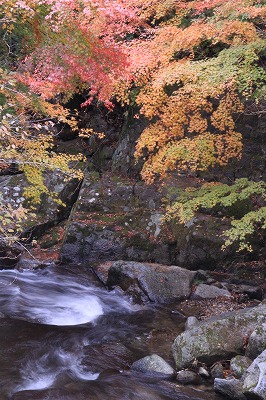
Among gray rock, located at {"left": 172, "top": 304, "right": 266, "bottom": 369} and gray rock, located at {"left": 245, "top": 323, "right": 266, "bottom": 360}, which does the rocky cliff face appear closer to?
gray rock, located at {"left": 172, "top": 304, "right": 266, "bottom": 369}

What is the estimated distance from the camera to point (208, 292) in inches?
351

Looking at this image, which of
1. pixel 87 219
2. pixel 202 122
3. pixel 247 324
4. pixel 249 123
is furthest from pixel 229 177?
pixel 247 324

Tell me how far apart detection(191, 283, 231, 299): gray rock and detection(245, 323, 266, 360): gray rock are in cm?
300

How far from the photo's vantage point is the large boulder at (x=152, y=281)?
29.1 feet

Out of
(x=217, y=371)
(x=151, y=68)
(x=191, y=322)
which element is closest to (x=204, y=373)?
(x=217, y=371)

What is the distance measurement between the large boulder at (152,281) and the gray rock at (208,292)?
0.64ft

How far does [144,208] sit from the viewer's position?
39.4ft

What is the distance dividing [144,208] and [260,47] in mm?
6311

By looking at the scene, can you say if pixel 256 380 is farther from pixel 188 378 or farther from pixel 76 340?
pixel 76 340

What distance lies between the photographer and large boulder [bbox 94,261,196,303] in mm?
8859

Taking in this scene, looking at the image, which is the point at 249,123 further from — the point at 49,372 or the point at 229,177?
the point at 49,372

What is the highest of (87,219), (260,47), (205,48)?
(205,48)

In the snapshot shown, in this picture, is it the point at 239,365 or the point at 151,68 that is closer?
the point at 239,365

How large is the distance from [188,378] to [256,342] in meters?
1.18
